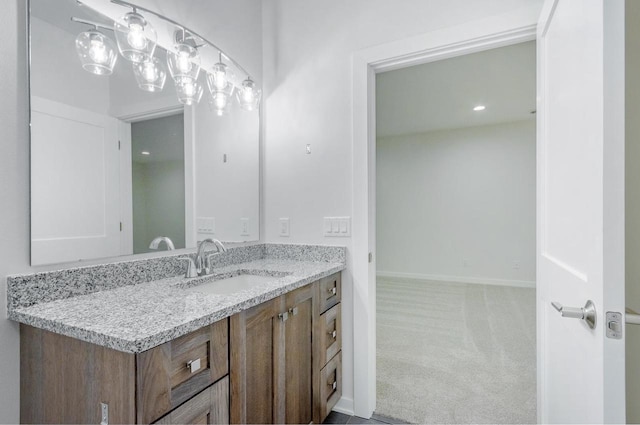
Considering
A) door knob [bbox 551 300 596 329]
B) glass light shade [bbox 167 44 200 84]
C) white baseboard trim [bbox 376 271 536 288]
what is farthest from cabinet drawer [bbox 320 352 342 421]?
white baseboard trim [bbox 376 271 536 288]

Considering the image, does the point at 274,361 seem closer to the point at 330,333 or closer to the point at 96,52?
the point at 330,333

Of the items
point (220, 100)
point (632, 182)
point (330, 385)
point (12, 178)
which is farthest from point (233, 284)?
point (632, 182)

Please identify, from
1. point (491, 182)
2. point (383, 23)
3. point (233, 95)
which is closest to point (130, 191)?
point (233, 95)

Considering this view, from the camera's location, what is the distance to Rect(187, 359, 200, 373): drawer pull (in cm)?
87

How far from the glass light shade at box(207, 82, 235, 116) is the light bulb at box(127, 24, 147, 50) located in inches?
18.1

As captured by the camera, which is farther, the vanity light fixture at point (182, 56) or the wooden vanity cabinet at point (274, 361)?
the vanity light fixture at point (182, 56)

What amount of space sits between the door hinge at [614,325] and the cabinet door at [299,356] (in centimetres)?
104


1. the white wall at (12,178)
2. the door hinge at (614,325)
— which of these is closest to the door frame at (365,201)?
the door hinge at (614,325)

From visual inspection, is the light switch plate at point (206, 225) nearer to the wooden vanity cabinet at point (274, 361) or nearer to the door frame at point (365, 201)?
the wooden vanity cabinet at point (274, 361)

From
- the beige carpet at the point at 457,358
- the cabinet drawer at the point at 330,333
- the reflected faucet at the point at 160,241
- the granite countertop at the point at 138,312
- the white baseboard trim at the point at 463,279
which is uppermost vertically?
the reflected faucet at the point at 160,241

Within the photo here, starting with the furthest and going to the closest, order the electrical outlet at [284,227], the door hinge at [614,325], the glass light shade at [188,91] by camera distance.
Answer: the electrical outlet at [284,227] → the glass light shade at [188,91] → the door hinge at [614,325]

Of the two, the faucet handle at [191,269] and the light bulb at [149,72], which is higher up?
the light bulb at [149,72]

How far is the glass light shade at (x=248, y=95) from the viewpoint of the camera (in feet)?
6.26

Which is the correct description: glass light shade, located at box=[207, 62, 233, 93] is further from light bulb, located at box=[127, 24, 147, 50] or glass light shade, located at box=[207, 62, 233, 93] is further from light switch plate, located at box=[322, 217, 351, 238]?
light switch plate, located at box=[322, 217, 351, 238]
